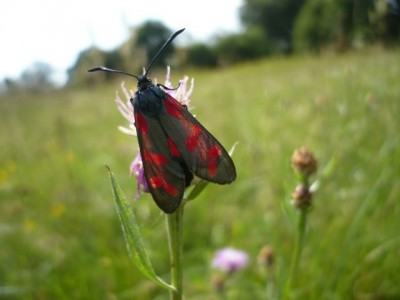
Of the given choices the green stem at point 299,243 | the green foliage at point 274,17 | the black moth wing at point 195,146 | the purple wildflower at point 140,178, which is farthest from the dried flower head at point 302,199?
the green foliage at point 274,17

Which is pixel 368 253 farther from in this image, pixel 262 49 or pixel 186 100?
pixel 262 49

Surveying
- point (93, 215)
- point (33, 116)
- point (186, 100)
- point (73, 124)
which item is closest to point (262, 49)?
point (73, 124)

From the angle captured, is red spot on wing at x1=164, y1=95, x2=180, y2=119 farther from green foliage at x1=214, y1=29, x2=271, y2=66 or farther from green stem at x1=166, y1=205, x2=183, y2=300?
green foliage at x1=214, y1=29, x2=271, y2=66

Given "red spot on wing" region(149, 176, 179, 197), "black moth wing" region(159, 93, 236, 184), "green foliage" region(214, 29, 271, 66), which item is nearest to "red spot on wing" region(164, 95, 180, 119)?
"black moth wing" region(159, 93, 236, 184)

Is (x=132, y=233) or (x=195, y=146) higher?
(x=195, y=146)

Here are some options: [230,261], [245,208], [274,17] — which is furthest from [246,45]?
[230,261]

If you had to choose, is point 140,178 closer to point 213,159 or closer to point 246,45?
point 213,159
